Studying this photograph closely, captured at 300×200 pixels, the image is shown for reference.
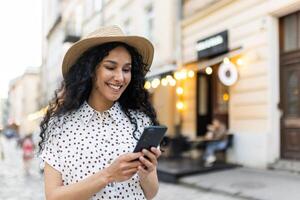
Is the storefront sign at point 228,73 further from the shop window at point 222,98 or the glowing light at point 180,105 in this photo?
the glowing light at point 180,105

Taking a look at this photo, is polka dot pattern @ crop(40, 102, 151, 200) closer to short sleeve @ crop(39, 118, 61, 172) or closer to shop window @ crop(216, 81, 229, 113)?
short sleeve @ crop(39, 118, 61, 172)

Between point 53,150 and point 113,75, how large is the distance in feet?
1.36

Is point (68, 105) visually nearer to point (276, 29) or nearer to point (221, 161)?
point (276, 29)

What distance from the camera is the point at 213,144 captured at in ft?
39.6

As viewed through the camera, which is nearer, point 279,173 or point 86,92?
point 86,92

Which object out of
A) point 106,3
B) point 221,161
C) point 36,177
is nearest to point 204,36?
point 221,161

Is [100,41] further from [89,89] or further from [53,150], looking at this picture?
[53,150]

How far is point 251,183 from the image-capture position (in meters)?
9.01

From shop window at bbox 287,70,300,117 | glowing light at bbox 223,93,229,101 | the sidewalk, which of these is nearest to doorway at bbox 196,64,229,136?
glowing light at bbox 223,93,229,101

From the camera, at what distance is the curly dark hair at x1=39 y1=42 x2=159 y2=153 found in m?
2.03

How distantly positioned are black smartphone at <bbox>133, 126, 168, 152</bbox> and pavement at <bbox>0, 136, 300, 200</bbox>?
6.10 metres

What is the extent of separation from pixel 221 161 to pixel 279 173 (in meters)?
2.53

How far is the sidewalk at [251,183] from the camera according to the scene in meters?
7.81

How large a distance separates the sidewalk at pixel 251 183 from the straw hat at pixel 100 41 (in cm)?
598
